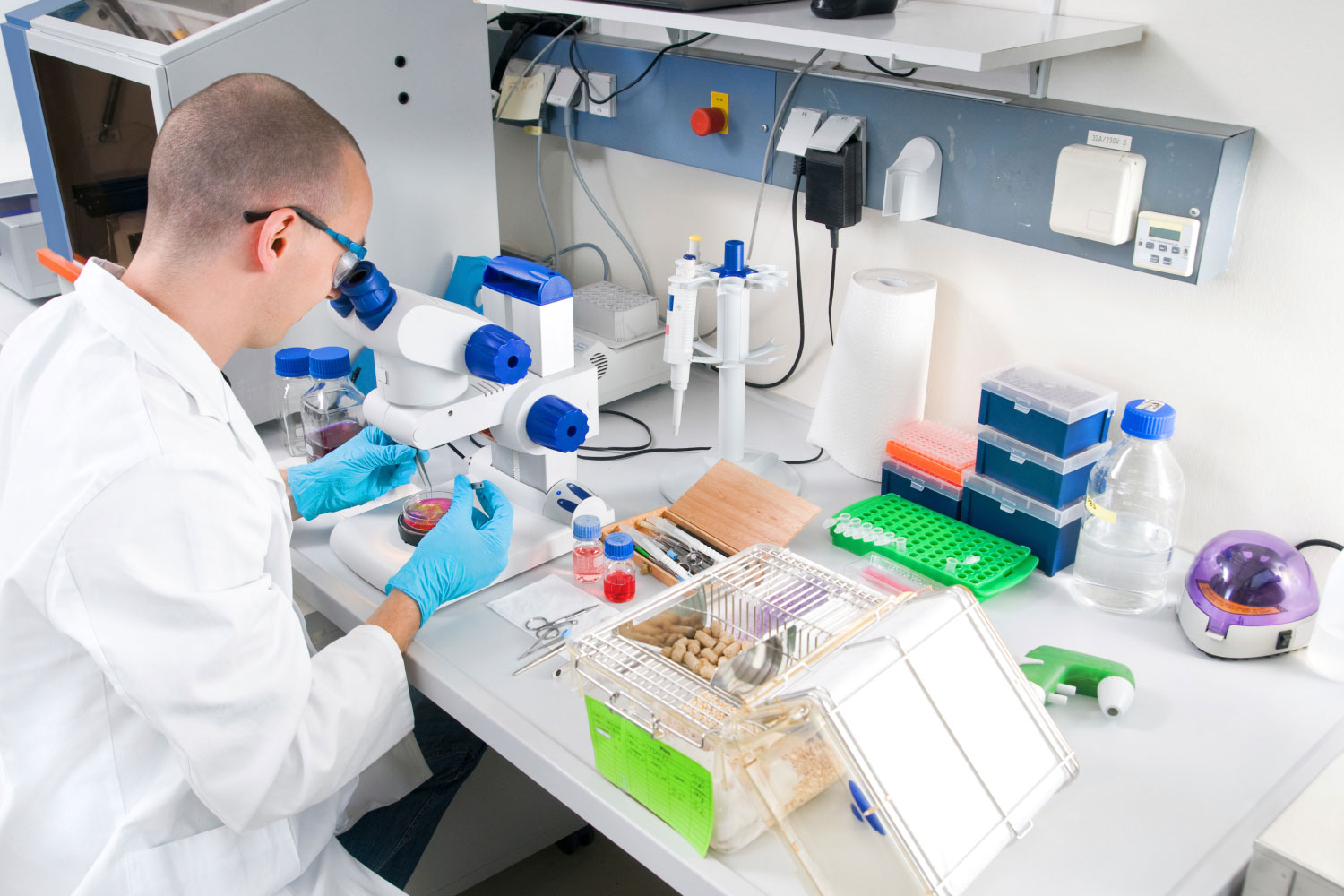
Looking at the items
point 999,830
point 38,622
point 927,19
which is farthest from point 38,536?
point 927,19

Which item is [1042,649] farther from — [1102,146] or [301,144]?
[301,144]

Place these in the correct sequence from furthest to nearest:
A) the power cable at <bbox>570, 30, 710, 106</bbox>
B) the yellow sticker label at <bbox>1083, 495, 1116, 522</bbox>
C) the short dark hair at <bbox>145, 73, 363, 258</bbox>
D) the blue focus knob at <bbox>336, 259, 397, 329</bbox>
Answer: the power cable at <bbox>570, 30, 710, 106</bbox>, the yellow sticker label at <bbox>1083, 495, 1116, 522</bbox>, the blue focus knob at <bbox>336, 259, 397, 329</bbox>, the short dark hair at <bbox>145, 73, 363, 258</bbox>

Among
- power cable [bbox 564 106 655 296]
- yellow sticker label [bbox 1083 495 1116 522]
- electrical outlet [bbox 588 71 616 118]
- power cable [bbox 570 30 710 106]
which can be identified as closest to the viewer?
yellow sticker label [bbox 1083 495 1116 522]

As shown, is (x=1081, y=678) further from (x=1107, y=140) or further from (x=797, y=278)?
(x=797, y=278)

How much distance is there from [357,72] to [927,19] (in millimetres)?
865

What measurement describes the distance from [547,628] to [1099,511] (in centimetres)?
68

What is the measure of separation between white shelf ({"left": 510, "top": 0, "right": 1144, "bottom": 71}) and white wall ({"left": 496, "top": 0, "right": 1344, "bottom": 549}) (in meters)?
0.07

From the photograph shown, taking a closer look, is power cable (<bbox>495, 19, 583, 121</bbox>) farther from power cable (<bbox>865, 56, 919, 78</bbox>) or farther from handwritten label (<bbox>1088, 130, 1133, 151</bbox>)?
handwritten label (<bbox>1088, 130, 1133, 151</bbox>)

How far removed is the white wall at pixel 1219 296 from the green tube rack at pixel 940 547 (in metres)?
0.25

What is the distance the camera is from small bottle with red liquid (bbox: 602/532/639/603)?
4.07 ft

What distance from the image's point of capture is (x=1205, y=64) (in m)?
1.22

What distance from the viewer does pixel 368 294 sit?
3.82ft

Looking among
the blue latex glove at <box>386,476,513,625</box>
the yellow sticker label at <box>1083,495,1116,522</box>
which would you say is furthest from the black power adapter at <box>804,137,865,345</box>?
the blue latex glove at <box>386,476,513,625</box>

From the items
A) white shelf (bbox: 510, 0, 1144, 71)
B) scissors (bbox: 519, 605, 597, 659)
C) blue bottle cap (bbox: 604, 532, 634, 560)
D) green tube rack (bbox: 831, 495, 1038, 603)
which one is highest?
white shelf (bbox: 510, 0, 1144, 71)
